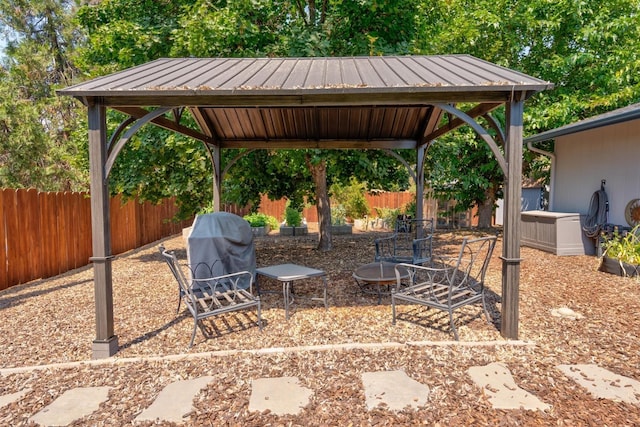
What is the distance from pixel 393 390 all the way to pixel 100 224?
2943 millimetres

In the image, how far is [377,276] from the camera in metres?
4.62

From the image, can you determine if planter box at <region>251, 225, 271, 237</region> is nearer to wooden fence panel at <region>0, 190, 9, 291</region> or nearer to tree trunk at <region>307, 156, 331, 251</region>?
tree trunk at <region>307, 156, 331, 251</region>

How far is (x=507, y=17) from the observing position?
11172 millimetres

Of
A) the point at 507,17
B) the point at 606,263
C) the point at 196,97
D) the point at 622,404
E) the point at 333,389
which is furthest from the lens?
the point at 507,17

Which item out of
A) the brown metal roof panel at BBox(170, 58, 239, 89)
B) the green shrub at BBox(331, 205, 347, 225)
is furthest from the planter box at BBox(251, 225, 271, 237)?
the brown metal roof panel at BBox(170, 58, 239, 89)

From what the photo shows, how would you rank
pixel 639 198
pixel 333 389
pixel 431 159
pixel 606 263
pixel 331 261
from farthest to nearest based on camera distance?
1. pixel 431 159
2. pixel 331 261
3. pixel 639 198
4. pixel 606 263
5. pixel 333 389

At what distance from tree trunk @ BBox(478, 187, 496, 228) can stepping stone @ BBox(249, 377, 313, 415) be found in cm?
1178

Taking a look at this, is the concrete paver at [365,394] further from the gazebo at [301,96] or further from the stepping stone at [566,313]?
the stepping stone at [566,313]

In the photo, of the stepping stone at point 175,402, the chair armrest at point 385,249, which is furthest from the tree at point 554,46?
the stepping stone at point 175,402

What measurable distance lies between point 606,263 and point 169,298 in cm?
693

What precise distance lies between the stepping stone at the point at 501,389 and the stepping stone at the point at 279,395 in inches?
50.7

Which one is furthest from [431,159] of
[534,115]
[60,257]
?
[60,257]

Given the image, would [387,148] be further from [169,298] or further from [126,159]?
[126,159]

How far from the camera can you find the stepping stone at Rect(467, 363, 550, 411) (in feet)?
8.31
